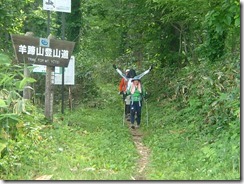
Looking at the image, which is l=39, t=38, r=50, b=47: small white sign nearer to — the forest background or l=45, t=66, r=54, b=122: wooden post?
l=45, t=66, r=54, b=122: wooden post

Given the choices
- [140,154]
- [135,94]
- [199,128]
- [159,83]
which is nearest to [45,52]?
Result: [135,94]

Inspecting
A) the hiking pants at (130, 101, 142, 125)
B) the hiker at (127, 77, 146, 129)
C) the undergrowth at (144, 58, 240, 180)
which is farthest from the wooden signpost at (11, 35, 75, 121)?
the undergrowth at (144, 58, 240, 180)

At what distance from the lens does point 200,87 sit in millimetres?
12273

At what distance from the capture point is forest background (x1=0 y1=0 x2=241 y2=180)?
8.05 m

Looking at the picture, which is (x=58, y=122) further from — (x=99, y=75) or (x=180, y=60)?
(x=99, y=75)

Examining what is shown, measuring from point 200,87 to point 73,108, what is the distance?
5843 millimetres

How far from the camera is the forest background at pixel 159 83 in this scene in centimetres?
805

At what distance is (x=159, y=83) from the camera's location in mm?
17906

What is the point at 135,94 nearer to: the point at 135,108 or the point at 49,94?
the point at 135,108

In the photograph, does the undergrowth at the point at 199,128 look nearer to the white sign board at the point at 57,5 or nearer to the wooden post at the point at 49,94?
the wooden post at the point at 49,94

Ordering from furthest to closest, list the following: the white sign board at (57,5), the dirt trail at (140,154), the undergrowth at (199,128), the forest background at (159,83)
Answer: the white sign board at (57,5) → the forest background at (159,83) → the dirt trail at (140,154) → the undergrowth at (199,128)

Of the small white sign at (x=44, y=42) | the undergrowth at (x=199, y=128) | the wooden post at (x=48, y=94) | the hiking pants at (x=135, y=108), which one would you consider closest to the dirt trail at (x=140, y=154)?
the undergrowth at (x=199, y=128)

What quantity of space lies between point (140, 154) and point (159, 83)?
8.77 m

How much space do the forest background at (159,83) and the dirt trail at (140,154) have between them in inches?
6.8
